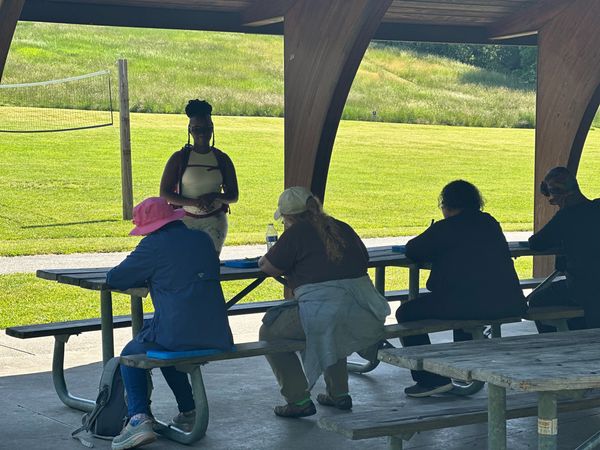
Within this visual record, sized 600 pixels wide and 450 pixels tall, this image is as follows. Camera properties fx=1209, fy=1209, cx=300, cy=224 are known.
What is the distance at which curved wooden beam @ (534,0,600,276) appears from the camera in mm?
10398

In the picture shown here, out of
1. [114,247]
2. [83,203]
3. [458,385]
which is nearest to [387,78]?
[83,203]

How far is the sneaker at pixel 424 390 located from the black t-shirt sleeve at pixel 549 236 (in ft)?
4.06

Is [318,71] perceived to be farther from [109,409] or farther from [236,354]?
[109,409]

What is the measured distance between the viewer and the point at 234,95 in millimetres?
46031

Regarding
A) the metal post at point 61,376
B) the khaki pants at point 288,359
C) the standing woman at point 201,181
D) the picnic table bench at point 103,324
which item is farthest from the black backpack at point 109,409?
the standing woman at point 201,181

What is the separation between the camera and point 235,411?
716 centimetres

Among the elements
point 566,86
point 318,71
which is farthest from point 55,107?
point 318,71

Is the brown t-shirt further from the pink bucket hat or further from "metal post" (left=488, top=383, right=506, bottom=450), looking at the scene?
"metal post" (left=488, top=383, right=506, bottom=450)

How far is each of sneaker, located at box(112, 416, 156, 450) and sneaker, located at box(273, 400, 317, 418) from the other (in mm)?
960

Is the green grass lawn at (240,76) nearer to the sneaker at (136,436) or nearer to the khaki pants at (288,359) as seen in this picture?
the khaki pants at (288,359)

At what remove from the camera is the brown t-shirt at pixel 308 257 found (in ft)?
22.0

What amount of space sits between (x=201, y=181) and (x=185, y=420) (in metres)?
1.82

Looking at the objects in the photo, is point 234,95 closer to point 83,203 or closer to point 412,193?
point 412,193

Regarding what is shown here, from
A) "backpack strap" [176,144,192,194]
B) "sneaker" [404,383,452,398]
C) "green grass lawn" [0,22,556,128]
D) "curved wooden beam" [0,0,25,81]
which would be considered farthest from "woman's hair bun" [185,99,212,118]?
"green grass lawn" [0,22,556,128]
